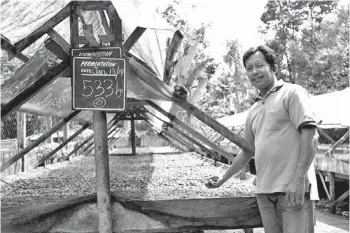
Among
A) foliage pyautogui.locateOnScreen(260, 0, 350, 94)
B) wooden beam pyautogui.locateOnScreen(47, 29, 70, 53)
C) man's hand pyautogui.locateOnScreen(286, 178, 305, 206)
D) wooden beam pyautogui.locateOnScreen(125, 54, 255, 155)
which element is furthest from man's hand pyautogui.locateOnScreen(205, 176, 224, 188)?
foliage pyautogui.locateOnScreen(260, 0, 350, 94)

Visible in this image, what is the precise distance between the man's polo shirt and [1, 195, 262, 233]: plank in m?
0.57

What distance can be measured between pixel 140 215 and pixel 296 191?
3.49 ft

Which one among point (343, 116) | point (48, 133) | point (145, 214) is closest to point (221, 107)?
point (343, 116)

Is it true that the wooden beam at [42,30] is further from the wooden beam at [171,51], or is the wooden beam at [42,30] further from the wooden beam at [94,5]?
the wooden beam at [171,51]

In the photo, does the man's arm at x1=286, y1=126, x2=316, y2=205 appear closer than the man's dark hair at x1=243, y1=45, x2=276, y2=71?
Yes

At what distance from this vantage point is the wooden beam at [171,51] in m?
3.21

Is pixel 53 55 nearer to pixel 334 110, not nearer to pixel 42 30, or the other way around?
pixel 42 30

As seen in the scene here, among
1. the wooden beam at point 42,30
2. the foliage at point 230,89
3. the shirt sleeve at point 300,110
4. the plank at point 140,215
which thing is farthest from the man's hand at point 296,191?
the foliage at point 230,89

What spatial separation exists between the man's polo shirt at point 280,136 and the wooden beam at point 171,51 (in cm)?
131

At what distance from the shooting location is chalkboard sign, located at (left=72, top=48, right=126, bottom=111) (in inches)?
86.8

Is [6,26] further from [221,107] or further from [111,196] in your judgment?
[221,107]

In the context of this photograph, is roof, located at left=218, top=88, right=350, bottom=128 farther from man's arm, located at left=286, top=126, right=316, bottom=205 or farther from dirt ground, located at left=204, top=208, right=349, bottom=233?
man's arm, located at left=286, top=126, right=316, bottom=205

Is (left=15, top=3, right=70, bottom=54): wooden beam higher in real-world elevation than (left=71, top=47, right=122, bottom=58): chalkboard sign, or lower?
higher

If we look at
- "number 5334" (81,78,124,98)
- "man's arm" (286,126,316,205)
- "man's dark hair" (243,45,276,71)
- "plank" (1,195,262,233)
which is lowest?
"plank" (1,195,262,233)
